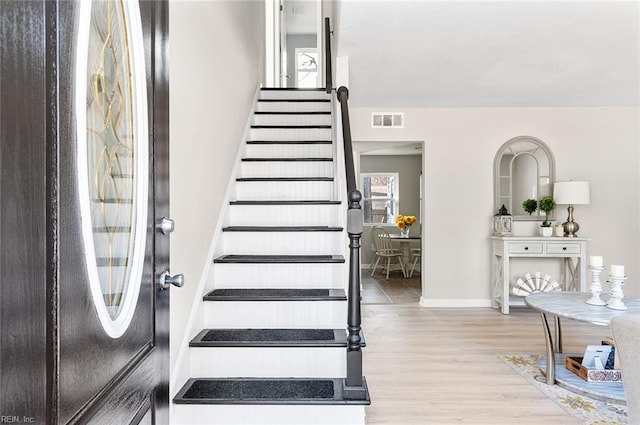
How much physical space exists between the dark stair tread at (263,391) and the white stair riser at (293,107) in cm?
321

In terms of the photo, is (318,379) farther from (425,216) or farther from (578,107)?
(578,107)

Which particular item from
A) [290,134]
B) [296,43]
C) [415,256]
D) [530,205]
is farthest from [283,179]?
[296,43]

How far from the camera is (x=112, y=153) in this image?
0.90m

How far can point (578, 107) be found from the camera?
5168mm

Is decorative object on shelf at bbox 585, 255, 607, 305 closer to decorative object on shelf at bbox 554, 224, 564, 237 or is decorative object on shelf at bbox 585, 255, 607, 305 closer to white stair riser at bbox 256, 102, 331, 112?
decorative object on shelf at bbox 554, 224, 564, 237

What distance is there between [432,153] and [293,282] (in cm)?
→ 333

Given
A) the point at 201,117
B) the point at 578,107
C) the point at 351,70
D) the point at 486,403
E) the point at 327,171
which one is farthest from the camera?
the point at 578,107

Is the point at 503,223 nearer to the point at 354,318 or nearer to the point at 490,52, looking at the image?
the point at 490,52

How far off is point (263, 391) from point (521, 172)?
456 cm

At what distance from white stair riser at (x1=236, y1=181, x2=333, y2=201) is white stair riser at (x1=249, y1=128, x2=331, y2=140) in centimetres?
93

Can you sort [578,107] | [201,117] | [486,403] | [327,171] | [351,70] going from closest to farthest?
[201,117] < [486,403] < [327,171] < [351,70] < [578,107]

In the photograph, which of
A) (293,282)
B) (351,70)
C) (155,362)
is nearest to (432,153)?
(351,70)

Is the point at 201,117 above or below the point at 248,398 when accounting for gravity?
above

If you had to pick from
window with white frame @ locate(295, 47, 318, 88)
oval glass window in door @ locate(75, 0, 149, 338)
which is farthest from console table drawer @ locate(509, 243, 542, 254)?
window with white frame @ locate(295, 47, 318, 88)
